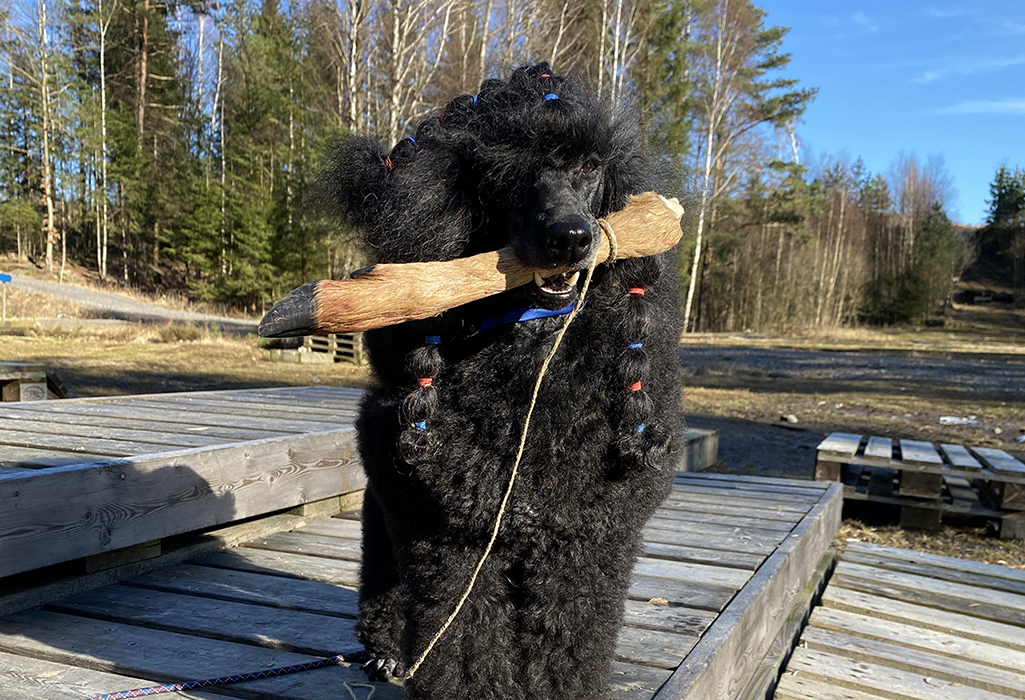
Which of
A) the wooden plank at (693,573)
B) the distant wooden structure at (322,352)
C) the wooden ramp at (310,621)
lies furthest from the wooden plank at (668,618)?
the distant wooden structure at (322,352)

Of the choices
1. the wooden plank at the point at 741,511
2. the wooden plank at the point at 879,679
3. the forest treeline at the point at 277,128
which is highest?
the forest treeline at the point at 277,128

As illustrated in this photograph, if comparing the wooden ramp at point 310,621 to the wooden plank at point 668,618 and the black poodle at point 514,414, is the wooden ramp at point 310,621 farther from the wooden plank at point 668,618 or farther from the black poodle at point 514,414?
the black poodle at point 514,414

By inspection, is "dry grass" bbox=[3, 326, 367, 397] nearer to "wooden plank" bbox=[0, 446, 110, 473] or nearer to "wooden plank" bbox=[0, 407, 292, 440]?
"wooden plank" bbox=[0, 407, 292, 440]

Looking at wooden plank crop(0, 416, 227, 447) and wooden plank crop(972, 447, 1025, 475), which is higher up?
wooden plank crop(0, 416, 227, 447)

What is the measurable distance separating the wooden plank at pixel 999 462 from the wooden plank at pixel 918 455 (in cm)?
30

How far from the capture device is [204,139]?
30016mm

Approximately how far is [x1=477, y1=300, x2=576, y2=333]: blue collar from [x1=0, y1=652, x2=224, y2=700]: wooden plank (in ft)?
3.51

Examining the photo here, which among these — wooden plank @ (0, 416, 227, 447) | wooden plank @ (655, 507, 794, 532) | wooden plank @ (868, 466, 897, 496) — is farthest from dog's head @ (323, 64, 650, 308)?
wooden plank @ (868, 466, 897, 496)

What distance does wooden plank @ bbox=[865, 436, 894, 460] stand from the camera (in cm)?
499

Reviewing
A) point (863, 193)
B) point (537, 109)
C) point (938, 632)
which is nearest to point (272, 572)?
point (537, 109)

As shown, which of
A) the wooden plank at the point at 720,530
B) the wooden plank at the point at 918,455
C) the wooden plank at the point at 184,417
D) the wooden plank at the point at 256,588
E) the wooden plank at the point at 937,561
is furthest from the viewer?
the wooden plank at the point at 918,455

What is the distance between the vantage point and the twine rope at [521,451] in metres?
1.43

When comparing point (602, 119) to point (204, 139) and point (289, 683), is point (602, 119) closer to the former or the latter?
point (289, 683)

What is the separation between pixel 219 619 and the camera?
2162mm
